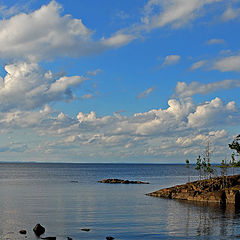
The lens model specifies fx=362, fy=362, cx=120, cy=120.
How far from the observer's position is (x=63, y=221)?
7019cm

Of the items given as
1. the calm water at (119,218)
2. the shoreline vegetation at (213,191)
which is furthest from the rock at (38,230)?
the shoreline vegetation at (213,191)

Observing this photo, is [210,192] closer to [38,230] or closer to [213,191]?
[213,191]

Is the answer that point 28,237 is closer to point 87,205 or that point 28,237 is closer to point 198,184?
point 87,205

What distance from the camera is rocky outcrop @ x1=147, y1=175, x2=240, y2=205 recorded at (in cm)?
9962

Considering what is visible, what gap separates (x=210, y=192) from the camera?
106 meters

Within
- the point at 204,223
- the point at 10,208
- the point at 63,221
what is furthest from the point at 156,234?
the point at 10,208

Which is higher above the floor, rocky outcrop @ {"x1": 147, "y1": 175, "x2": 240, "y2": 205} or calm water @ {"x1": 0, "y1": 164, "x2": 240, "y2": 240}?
rocky outcrop @ {"x1": 147, "y1": 175, "x2": 240, "y2": 205}

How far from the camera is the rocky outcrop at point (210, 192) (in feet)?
327

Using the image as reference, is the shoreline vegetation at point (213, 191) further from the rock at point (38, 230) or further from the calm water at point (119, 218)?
the rock at point (38, 230)

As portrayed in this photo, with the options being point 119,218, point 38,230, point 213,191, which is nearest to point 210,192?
point 213,191

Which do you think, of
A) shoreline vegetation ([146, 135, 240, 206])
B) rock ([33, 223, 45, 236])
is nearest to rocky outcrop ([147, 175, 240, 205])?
shoreline vegetation ([146, 135, 240, 206])

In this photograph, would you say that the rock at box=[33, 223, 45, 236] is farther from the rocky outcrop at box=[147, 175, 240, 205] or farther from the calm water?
the rocky outcrop at box=[147, 175, 240, 205]

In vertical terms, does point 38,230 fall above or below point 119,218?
above

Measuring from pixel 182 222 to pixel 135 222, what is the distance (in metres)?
9.52
